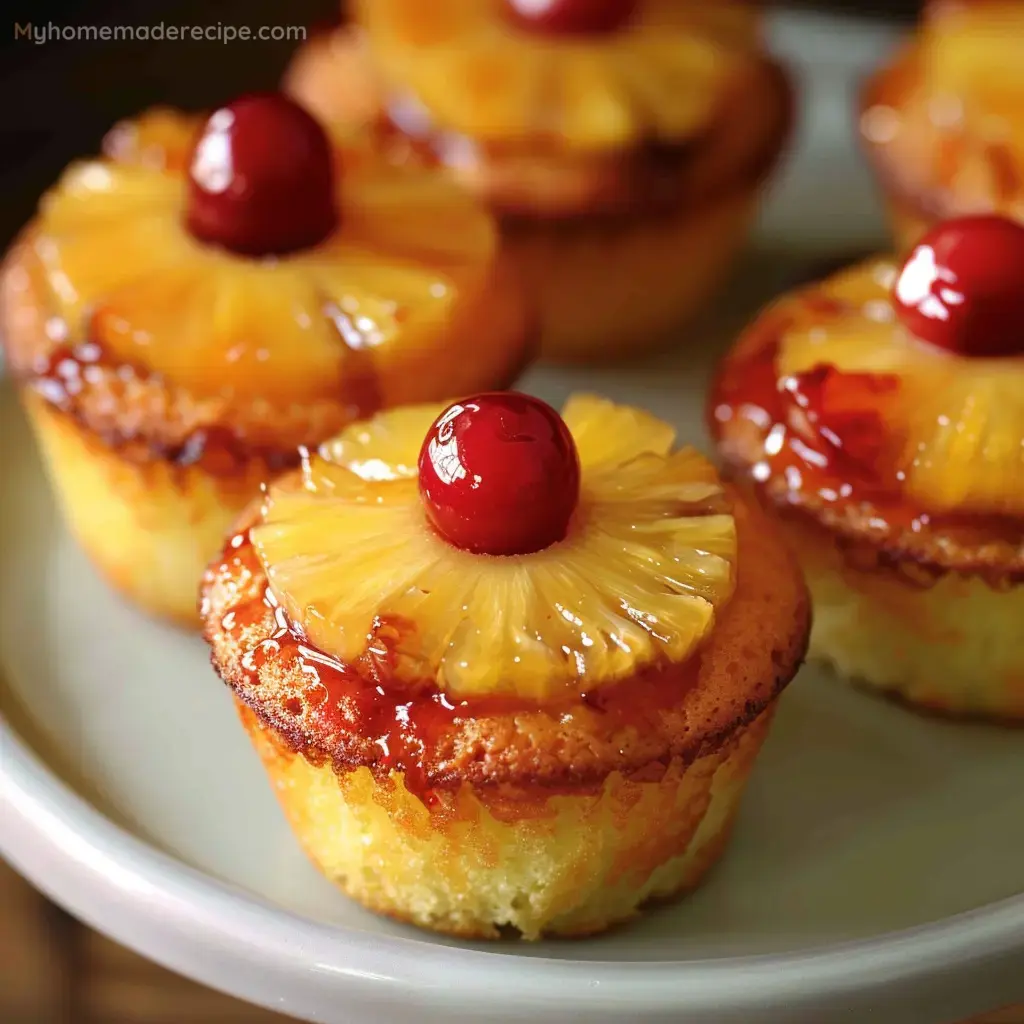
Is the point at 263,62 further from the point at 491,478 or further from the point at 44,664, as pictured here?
the point at 491,478

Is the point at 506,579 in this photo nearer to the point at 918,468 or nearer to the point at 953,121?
the point at 918,468

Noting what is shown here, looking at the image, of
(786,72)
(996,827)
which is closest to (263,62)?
(786,72)

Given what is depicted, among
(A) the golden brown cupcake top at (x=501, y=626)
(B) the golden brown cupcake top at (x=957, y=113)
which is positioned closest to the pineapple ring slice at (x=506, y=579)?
(A) the golden brown cupcake top at (x=501, y=626)

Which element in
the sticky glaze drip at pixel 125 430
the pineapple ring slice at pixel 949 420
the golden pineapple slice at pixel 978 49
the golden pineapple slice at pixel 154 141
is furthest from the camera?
the golden pineapple slice at pixel 978 49

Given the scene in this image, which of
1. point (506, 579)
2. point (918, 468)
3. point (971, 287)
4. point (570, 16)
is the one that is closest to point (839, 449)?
point (918, 468)

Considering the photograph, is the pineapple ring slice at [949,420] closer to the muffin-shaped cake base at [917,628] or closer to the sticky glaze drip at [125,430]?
the muffin-shaped cake base at [917,628]
